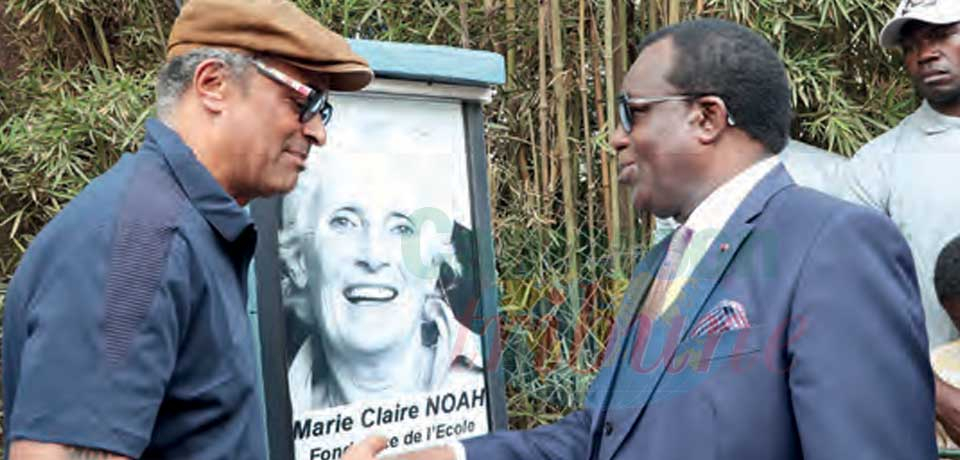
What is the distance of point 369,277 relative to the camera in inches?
112

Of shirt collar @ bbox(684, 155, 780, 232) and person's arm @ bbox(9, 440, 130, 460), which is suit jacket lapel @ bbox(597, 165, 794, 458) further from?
person's arm @ bbox(9, 440, 130, 460)

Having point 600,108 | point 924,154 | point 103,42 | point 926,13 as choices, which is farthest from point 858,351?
point 103,42

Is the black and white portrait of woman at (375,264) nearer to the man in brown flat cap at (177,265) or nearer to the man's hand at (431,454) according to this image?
the man's hand at (431,454)

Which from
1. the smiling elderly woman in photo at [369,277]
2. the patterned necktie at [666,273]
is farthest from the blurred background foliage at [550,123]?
the patterned necktie at [666,273]

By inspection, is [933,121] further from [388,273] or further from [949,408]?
[388,273]

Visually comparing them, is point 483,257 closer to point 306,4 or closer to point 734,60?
point 734,60

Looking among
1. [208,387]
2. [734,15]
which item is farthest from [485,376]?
[734,15]

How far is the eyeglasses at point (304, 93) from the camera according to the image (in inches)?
76.5

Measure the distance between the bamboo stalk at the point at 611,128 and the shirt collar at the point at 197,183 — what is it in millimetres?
2445

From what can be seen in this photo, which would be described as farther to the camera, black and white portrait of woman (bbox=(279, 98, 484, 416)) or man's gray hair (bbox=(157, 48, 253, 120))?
black and white portrait of woman (bbox=(279, 98, 484, 416))

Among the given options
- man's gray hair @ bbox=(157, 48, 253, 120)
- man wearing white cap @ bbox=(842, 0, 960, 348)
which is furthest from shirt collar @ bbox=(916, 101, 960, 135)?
man's gray hair @ bbox=(157, 48, 253, 120)

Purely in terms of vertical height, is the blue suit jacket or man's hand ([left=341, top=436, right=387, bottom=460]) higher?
the blue suit jacket

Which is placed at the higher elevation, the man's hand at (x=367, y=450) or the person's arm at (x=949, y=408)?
the man's hand at (x=367, y=450)

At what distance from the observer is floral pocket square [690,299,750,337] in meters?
1.84
